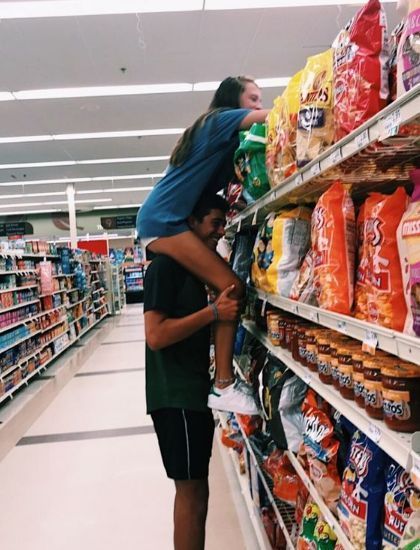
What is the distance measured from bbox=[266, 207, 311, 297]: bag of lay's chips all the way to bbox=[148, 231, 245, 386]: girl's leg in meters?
0.29

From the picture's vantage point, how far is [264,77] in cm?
662

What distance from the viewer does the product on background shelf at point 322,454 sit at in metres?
1.40

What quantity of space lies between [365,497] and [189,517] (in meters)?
0.95

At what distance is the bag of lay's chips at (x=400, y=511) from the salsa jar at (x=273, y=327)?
2.61 ft

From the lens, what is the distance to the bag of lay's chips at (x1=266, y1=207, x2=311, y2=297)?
5.51 ft

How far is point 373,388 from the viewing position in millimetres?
1086

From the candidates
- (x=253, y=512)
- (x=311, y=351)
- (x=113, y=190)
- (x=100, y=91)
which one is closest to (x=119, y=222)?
(x=113, y=190)

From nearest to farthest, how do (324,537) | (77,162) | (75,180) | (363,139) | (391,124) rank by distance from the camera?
(391,124) < (363,139) < (324,537) < (77,162) < (75,180)

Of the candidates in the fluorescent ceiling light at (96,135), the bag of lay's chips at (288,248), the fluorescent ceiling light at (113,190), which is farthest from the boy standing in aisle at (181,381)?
the fluorescent ceiling light at (113,190)

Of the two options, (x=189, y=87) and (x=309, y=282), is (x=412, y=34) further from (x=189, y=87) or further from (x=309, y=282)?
(x=189, y=87)

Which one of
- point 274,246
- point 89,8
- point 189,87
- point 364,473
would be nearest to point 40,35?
point 89,8

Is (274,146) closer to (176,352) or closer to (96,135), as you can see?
(176,352)

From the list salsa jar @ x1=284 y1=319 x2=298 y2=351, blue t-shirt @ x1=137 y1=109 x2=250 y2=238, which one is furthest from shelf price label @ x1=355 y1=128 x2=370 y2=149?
blue t-shirt @ x1=137 y1=109 x2=250 y2=238

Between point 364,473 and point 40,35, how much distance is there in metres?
5.35
